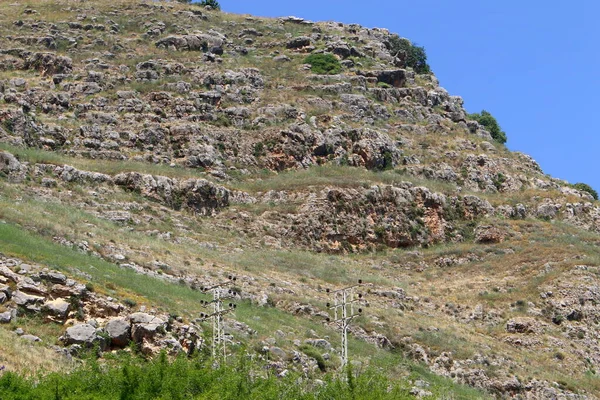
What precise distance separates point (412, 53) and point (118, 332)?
65.5 m

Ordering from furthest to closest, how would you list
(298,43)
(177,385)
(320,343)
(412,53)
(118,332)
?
1. (412,53)
2. (298,43)
3. (320,343)
4. (118,332)
5. (177,385)

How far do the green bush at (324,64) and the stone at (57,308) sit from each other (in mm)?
45937

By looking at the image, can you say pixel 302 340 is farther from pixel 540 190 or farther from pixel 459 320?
pixel 540 190

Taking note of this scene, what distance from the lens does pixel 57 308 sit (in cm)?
2602

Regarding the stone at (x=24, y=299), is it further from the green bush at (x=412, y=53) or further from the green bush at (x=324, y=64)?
the green bush at (x=412, y=53)

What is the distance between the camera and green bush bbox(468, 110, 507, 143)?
260 feet

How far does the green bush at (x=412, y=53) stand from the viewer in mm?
85500

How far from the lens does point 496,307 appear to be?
138 ft

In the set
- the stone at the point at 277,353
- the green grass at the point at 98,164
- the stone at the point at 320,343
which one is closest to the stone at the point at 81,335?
the stone at the point at 277,353

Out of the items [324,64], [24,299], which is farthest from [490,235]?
[24,299]

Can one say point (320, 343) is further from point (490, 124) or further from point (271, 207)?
point (490, 124)

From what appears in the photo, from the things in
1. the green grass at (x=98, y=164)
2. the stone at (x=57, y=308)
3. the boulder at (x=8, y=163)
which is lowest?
the stone at (x=57, y=308)

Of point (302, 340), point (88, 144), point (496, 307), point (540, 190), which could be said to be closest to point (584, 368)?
point (496, 307)

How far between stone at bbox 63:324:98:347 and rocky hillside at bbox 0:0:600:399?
80 millimetres
